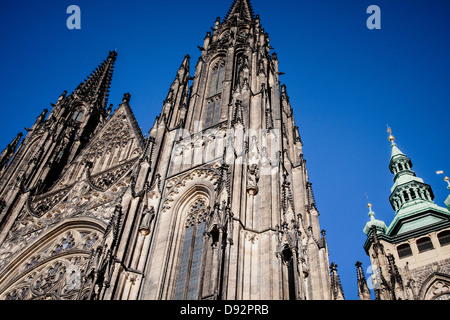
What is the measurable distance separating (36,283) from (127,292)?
17.5 feet

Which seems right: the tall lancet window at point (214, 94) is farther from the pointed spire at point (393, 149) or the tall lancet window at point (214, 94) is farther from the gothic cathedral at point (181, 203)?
the pointed spire at point (393, 149)

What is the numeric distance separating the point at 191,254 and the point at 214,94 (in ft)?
34.6

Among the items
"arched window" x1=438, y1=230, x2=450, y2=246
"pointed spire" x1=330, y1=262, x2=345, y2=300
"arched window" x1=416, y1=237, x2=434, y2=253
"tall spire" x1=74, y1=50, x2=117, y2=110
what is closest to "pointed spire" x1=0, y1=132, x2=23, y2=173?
"tall spire" x1=74, y1=50, x2=117, y2=110

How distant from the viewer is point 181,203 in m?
17.3

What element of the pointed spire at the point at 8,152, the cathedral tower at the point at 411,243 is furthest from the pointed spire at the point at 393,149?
the pointed spire at the point at 8,152

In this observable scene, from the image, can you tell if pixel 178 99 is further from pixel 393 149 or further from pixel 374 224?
pixel 393 149

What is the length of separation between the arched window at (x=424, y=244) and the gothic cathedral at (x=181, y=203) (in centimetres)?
1780

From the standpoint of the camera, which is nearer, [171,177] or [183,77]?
[171,177]

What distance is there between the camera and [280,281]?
495 inches

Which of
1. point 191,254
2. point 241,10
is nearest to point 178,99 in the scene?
point 191,254
